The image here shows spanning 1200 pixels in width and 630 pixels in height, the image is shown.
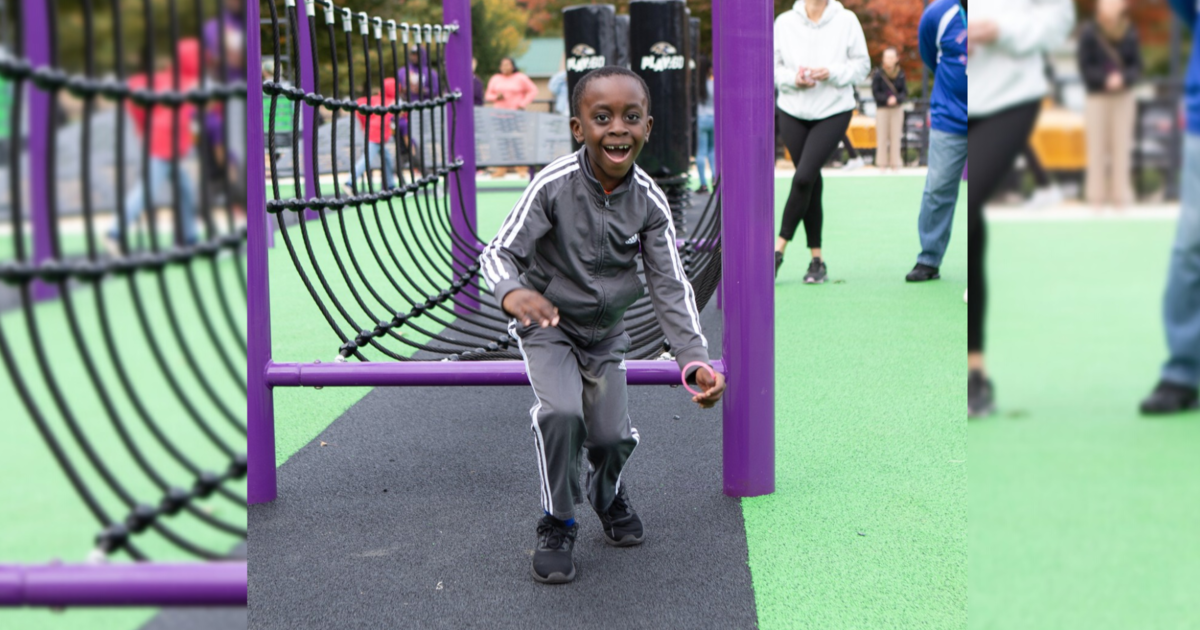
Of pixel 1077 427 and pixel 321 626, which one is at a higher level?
pixel 1077 427

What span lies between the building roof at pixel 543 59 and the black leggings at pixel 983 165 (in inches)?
1205

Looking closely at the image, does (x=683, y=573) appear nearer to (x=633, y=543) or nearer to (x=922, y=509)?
(x=633, y=543)

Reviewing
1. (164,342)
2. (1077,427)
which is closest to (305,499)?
(164,342)

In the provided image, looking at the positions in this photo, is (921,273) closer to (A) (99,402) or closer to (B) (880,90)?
(A) (99,402)

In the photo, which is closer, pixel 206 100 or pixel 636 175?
pixel 206 100

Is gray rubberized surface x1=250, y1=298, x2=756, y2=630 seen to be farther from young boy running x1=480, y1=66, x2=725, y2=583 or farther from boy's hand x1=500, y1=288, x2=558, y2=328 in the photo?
boy's hand x1=500, y1=288, x2=558, y2=328

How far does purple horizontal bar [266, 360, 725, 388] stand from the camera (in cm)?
256

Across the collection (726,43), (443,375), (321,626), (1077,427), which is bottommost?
(321,626)

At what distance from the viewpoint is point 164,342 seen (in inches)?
19.4

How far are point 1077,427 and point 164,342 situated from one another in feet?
1.20

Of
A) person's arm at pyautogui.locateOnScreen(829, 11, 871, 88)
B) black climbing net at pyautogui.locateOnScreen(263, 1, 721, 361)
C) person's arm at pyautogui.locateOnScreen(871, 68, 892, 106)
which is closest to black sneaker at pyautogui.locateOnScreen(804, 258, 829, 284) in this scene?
person's arm at pyautogui.locateOnScreen(829, 11, 871, 88)

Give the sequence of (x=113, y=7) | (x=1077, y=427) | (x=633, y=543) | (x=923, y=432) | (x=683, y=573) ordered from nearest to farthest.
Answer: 1. (x=1077, y=427)
2. (x=113, y=7)
3. (x=683, y=573)
4. (x=633, y=543)
5. (x=923, y=432)

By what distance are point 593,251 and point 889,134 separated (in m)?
14.0

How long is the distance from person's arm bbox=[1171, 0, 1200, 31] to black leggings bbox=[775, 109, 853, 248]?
16.8 ft
